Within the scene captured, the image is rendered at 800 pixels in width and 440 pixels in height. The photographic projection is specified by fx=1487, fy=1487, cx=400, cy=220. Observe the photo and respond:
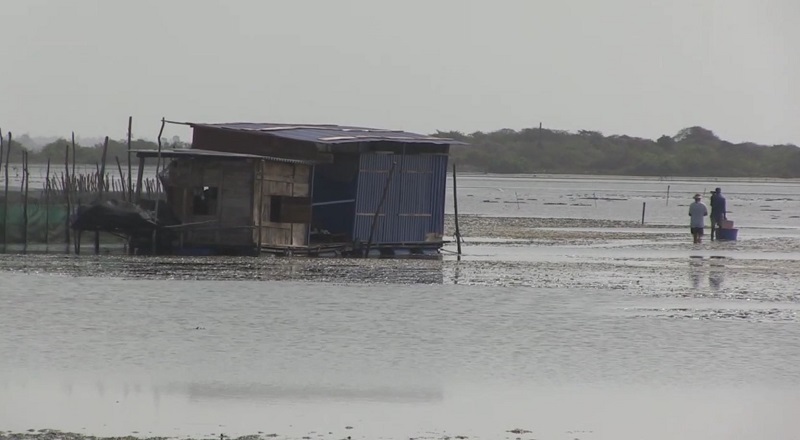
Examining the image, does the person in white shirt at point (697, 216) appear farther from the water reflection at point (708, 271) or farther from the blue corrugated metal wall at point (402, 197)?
the blue corrugated metal wall at point (402, 197)

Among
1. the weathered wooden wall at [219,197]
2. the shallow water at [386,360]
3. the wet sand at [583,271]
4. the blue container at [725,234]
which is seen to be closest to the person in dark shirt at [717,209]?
the blue container at [725,234]

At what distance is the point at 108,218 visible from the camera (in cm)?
3200

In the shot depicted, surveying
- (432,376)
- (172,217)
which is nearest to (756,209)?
(172,217)

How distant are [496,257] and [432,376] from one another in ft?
63.1

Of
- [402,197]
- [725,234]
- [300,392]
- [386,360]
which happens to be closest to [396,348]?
[386,360]

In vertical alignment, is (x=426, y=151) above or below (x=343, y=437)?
above

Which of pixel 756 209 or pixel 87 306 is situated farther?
pixel 756 209

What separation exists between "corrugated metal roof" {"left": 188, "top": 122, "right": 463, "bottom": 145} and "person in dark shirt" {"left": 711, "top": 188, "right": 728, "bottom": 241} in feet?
27.2

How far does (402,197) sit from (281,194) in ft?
11.7

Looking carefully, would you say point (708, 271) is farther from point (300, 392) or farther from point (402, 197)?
point (300, 392)

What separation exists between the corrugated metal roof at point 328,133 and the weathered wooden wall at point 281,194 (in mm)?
857

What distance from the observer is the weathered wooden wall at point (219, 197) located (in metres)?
32.2

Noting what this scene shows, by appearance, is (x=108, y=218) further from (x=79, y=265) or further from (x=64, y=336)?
(x=64, y=336)

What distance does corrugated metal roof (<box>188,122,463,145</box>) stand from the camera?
34.0 metres
